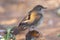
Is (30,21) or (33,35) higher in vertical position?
(30,21)

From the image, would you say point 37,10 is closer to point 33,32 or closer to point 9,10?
point 33,32

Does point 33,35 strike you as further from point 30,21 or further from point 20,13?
point 20,13

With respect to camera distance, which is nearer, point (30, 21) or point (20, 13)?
point (30, 21)

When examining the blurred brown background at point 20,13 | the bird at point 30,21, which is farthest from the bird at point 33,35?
the blurred brown background at point 20,13

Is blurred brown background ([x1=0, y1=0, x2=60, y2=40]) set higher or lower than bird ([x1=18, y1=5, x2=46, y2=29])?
higher

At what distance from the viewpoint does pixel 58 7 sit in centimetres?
187

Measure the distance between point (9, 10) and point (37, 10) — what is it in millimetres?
482

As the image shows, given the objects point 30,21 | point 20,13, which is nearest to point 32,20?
point 30,21

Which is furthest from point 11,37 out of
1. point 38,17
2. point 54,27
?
point 54,27

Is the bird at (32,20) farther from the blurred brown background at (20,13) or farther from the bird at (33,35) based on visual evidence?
the blurred brown background at (20,13)

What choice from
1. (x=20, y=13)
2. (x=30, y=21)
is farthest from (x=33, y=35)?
(x=20, y=13)

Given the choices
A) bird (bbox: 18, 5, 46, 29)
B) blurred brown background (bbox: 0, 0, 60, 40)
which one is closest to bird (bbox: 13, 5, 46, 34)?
bird (bbox: 18, 5, 46, 29)

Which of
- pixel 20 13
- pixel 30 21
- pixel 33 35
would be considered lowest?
pixel 33 35

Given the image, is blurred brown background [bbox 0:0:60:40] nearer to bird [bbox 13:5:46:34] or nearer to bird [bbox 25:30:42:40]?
bird [bbox 13:5:46:34]
